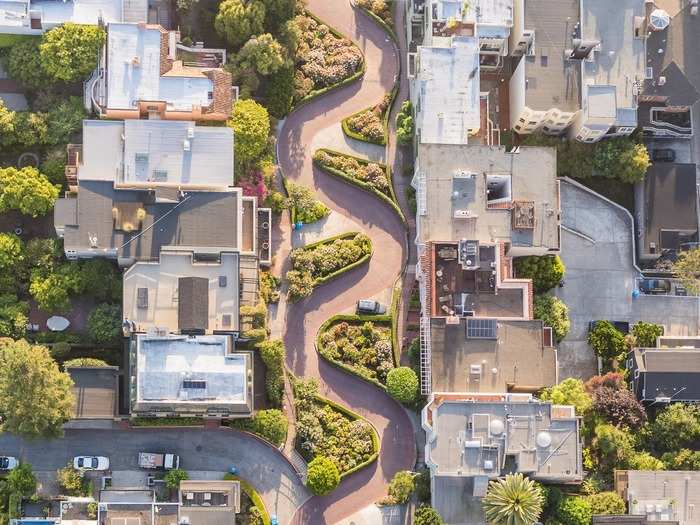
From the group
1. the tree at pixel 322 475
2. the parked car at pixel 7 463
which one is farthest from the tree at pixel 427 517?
the parked car at pixel 7 463

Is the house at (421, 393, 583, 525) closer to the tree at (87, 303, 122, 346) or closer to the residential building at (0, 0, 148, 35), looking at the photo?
the tree at (87, 303, 122, 346)

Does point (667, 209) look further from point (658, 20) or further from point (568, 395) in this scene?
point (568, 395)

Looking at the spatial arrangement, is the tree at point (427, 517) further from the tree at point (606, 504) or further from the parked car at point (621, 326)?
the parked car at point (621, 326)

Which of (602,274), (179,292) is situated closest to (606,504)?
(602,274)

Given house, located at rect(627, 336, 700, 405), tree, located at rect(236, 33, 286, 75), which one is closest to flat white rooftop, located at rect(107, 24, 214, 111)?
tree, located at rect(236, 33, 286, 75)

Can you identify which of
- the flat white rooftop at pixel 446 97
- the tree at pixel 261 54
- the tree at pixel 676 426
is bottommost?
the tree at pixel 676 426

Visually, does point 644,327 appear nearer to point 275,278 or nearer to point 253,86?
point 275,278
